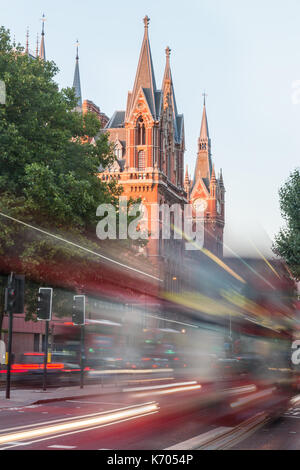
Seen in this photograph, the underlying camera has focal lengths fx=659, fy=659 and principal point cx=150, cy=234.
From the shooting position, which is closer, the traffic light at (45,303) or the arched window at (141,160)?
the traffic light at (45,303)

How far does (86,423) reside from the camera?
15.1 meters

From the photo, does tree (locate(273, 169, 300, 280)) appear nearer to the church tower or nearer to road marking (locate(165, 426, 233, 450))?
road marking (locate(165, 426, 233, 450))

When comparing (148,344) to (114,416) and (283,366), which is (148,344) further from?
(114,416)

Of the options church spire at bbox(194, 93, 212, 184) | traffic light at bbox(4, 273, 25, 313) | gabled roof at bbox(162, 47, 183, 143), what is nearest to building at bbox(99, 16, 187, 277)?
gabled roof at bbox(162, 47, 183, 143)

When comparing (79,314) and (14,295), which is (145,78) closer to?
(79,314)

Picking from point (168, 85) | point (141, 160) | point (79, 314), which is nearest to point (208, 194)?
point (168, 85)

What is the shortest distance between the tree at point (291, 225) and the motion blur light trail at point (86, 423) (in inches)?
772

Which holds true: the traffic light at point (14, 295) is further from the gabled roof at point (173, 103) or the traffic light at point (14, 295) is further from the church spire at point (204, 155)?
the church spire at point (204, 155)

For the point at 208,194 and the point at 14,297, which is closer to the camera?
the point at 14,297

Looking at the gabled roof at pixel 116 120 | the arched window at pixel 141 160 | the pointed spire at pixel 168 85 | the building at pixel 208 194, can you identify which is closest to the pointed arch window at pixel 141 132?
the arched window at pixel 141 160

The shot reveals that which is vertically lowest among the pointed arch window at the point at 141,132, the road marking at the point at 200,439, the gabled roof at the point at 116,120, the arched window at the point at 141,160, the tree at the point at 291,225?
the road marking at the point at 200,439

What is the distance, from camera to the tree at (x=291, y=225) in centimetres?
3819

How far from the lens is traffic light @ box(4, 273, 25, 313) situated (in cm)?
A: 2242

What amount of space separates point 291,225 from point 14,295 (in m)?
20.7
